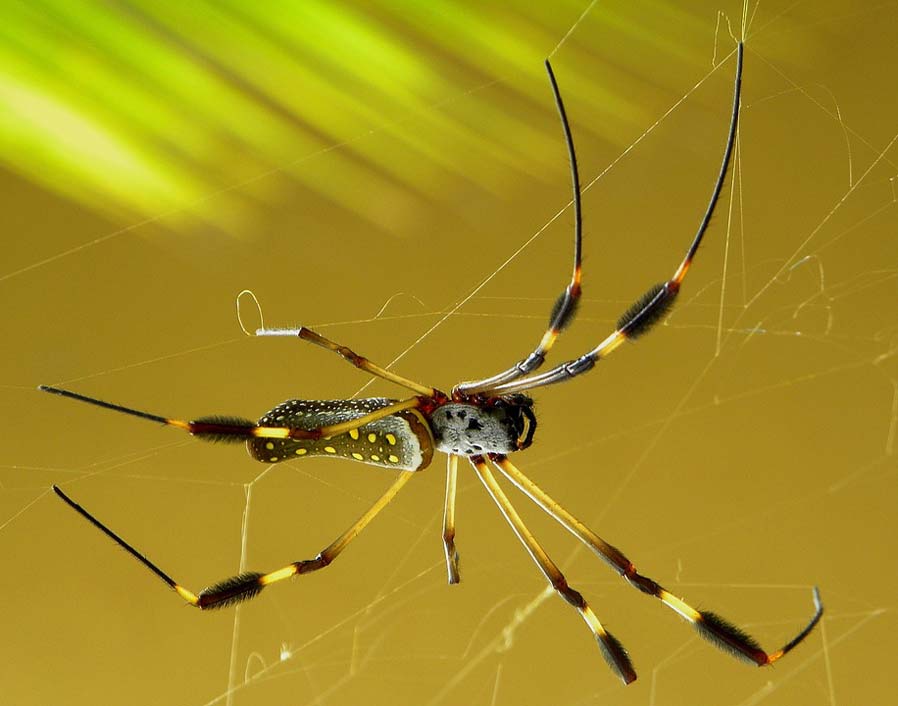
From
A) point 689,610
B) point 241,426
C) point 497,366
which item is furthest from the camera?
point 497,366

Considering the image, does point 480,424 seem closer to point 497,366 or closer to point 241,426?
point 241,426

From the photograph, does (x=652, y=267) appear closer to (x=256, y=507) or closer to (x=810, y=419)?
(x=810, y=419)

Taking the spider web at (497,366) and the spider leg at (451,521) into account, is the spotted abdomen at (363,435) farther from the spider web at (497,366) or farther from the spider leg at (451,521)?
the spider web at (497,366)

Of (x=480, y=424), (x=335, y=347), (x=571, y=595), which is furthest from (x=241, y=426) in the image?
(x=571, y=595)

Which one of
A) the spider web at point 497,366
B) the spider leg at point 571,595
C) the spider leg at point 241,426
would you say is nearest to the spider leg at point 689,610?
the spider leg at point 571,595

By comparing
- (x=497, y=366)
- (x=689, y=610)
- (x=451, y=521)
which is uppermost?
(x=497, y=366)

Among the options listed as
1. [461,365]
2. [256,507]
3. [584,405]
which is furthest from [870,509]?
[256,507]
